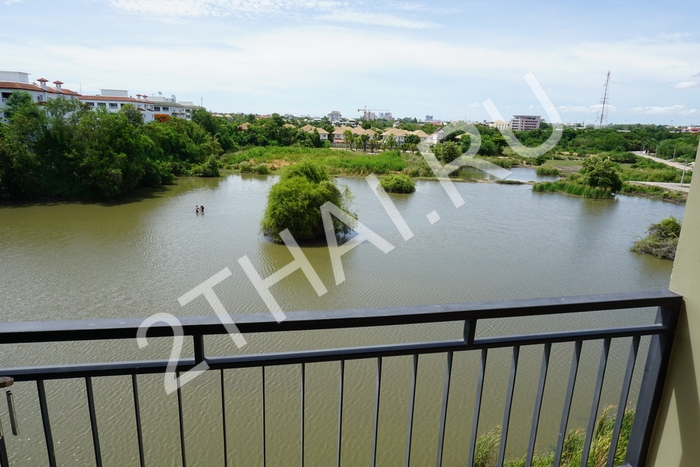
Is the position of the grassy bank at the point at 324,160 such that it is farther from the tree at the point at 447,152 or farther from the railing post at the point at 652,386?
the railing post at the point at 652,386

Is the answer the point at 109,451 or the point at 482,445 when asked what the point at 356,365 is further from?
the point at 109,451

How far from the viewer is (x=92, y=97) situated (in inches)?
1612

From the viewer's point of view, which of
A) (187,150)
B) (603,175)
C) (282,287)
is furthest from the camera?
(187,150)

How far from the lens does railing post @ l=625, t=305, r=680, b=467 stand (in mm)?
1267

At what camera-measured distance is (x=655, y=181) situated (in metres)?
27.8

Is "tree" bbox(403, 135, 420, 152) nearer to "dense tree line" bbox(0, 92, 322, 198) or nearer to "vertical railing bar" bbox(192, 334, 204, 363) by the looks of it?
"dense tree line" bbox(0, 92, 322, 198)

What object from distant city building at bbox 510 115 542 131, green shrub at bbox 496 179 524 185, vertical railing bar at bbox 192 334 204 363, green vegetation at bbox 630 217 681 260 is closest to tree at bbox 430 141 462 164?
green shrub at bbox 496 179 524 185

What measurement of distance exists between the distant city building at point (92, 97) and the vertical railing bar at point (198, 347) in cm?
2200

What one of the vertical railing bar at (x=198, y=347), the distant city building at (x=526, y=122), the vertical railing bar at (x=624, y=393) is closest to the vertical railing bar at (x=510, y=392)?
the vertical railing bar at (x=624, y=393)

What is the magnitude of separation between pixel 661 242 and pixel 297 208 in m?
10.2

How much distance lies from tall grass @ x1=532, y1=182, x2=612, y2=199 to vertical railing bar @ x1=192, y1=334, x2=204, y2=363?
2555cm

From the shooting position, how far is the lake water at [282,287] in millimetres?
5109

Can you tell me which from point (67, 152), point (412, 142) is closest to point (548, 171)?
point (412, 142)

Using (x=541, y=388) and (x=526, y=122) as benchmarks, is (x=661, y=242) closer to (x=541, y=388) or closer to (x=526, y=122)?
(x=541, y=388)
